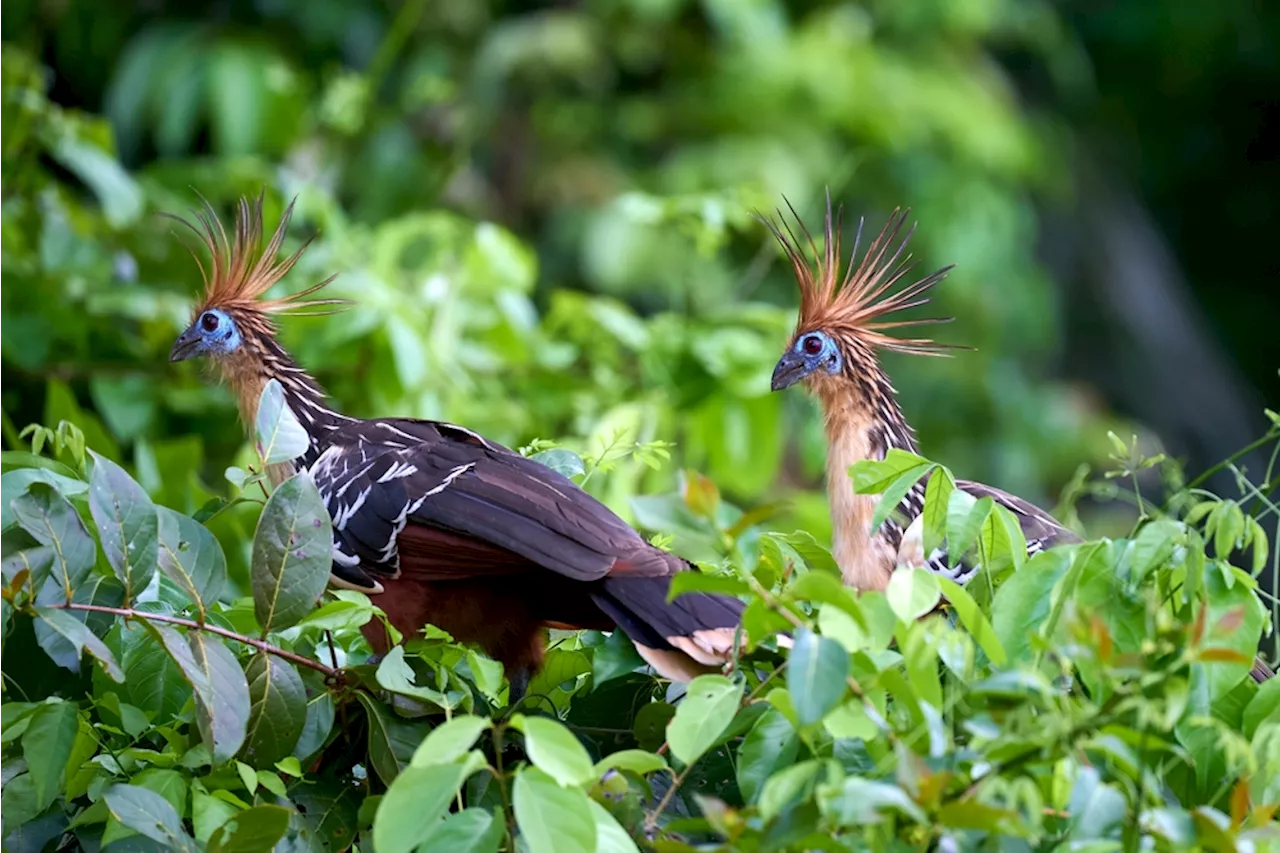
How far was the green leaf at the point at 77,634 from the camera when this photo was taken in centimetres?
126

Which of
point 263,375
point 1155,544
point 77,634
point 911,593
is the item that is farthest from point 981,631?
point 263,375

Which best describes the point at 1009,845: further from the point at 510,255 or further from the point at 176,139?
the point at 176,139

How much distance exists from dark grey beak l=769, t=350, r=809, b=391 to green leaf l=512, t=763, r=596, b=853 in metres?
1.41

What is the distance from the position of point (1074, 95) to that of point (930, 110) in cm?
279

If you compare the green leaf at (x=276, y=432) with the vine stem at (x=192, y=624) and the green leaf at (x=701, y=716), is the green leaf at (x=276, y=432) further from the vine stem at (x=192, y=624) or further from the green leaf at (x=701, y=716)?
the green leaf at (x=701, y=716)

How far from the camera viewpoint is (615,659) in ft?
4.92

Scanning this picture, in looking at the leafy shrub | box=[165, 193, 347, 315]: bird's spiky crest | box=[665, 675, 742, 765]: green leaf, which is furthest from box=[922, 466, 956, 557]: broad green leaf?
box=[165, 193, 347, 315]: bird's spiky crest

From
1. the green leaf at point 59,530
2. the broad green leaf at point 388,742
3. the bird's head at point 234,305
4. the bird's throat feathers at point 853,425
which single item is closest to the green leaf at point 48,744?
the green leaf at point 59,530

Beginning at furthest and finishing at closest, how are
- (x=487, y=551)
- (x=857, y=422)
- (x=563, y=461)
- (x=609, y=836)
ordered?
(x=857, y=422) → (x=563, y=461) → (x=487, y=551) → (x=609, y=836)

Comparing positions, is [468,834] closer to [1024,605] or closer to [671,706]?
[671,706]

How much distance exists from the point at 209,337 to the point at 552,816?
1459mm

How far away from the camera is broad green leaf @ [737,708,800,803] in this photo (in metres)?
1.27

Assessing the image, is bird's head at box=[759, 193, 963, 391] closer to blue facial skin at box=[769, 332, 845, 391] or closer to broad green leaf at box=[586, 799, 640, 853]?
blue facial skin at box=[769, 332, 845, 391]

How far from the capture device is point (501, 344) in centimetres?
389
